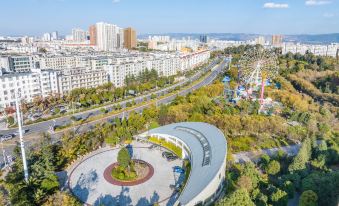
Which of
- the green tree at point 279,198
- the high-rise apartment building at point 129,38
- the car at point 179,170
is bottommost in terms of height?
the car at point 179,170

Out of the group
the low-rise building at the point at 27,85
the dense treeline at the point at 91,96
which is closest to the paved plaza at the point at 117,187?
the dense treeline at the point at 91,96

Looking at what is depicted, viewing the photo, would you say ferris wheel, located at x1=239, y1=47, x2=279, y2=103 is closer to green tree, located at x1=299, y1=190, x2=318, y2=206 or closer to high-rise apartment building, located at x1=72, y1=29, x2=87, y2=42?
green tree, located at x1=299, y1=190, x2=318, y2=206

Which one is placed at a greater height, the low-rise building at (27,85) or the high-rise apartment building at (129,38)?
the high-rise apartment building at (129,38)

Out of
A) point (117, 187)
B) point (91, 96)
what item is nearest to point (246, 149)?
point (117, 187)

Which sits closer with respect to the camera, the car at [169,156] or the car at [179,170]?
the car at [179,170]

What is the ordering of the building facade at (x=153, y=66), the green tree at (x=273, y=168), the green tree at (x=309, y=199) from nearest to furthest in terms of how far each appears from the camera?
the green tree at (x=309, y=199) < the green tree at (x=273, y=168) < the building facade at (x=153, y=66)

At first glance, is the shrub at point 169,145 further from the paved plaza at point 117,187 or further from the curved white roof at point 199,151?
the paved plaza at point 117,187

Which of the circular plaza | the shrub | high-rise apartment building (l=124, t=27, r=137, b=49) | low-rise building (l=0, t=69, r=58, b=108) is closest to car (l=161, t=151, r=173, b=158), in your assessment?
the circular plaza
